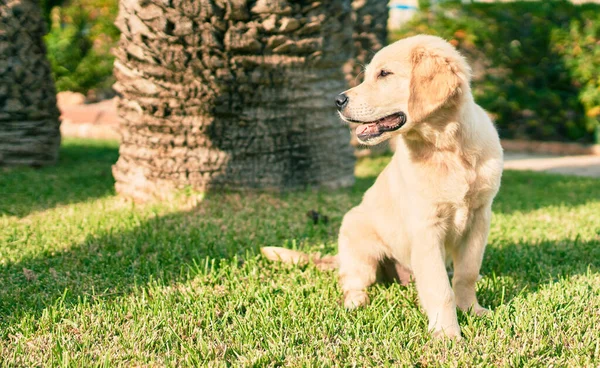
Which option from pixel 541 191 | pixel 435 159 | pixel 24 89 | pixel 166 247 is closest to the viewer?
pixel 435 159

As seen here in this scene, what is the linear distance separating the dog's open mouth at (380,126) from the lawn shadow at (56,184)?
346cm

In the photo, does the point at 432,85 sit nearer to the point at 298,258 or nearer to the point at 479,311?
the point at 479,311

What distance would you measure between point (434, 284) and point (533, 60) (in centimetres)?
984

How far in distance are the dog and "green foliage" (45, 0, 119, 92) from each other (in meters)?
10.9

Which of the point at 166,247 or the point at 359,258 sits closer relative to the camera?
the point at 359,258

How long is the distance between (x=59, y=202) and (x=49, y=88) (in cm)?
179

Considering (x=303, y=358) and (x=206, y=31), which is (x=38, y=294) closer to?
(x=303, y=358)

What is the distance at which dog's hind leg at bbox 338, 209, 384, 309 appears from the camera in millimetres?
3527

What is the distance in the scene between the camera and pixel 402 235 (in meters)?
3.40

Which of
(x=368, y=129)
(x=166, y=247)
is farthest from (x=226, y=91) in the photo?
(x=368, y=129)

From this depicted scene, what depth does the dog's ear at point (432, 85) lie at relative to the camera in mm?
3014

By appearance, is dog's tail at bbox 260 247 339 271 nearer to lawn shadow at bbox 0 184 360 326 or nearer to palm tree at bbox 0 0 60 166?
lawn shadow at bbox 0 184 360 326

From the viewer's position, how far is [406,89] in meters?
3.18

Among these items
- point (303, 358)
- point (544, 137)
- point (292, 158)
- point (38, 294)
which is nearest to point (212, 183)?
point (292, 158)
